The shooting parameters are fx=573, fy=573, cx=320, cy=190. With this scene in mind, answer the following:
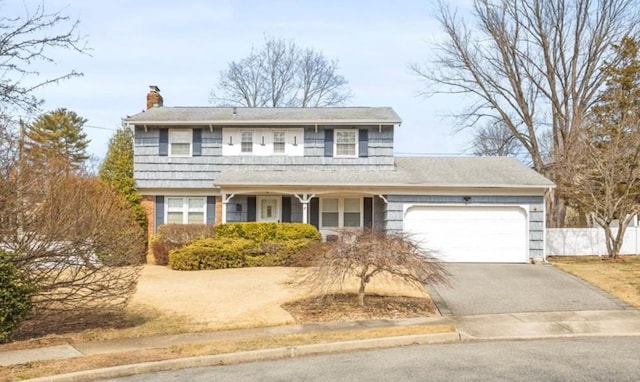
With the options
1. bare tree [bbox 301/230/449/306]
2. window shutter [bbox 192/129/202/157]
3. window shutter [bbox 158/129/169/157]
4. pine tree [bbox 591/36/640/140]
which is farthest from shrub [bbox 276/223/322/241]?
pine tree [bbox 591/36/640/140]

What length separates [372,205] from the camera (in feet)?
71.5

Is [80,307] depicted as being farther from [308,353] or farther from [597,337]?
[597,337]

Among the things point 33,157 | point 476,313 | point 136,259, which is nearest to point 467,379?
point 476,313

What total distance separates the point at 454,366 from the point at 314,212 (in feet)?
47.8

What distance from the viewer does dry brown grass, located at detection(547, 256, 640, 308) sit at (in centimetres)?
1387

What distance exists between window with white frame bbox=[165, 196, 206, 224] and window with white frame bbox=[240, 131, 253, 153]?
248cm

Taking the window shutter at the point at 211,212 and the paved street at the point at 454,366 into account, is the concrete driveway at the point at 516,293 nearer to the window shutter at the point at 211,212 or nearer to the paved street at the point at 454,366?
the paved street at the point at 454,366

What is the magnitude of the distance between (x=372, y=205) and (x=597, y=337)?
12587 millimetres

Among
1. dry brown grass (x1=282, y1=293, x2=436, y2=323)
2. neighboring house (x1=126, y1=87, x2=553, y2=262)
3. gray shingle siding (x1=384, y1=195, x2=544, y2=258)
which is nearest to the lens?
dry brown grass (x1=282, y1=293, x2=436, y2=323)

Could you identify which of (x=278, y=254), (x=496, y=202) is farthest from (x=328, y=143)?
(x=496, y=202)

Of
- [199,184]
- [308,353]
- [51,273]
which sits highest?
[199,184]

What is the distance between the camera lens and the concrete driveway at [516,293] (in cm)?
1236

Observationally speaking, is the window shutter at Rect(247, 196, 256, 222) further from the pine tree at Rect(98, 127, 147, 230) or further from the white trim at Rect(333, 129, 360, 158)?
the pine tree at Rect(98, 127, 147, 230)

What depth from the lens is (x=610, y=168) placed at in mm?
21094
